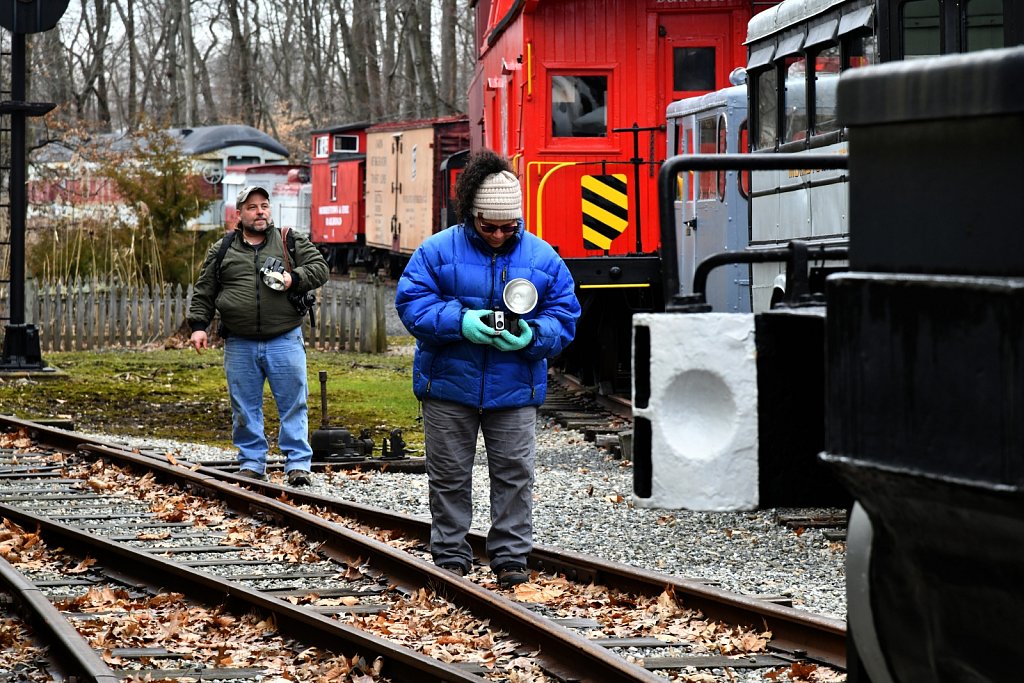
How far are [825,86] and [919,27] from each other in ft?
4.62

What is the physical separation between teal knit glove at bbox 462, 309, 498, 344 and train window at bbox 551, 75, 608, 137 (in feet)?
29.8

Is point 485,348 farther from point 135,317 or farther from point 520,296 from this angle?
point 135,317

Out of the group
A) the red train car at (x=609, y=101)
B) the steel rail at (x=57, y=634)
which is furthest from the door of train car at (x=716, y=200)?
the steel rail at (x=57, y=634)

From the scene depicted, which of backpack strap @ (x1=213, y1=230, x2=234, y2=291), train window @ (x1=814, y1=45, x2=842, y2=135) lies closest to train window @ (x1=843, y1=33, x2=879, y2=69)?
train window @ (x1=814, y1=45, x2=842, y2=135)

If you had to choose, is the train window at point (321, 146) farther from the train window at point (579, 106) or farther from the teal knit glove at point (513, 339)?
the teal knit glove at point (513, 339)

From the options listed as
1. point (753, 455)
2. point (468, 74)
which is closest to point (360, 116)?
point (468, 74)

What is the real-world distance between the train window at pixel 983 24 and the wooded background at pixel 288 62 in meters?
39.3

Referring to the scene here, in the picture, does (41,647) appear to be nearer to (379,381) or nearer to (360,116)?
(379,381)

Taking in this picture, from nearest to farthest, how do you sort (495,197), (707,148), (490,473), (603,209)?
(495,197) < (490,473) < (707,148) < (603,209)

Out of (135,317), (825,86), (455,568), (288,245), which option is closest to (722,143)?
(825,86)

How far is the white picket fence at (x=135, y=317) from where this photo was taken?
72.1 feet

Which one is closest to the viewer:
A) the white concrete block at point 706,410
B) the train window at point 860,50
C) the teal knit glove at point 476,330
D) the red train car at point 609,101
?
the white concrete block at point 706,410

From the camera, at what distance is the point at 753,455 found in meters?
3.01

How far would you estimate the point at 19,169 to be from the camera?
58.8 ft
